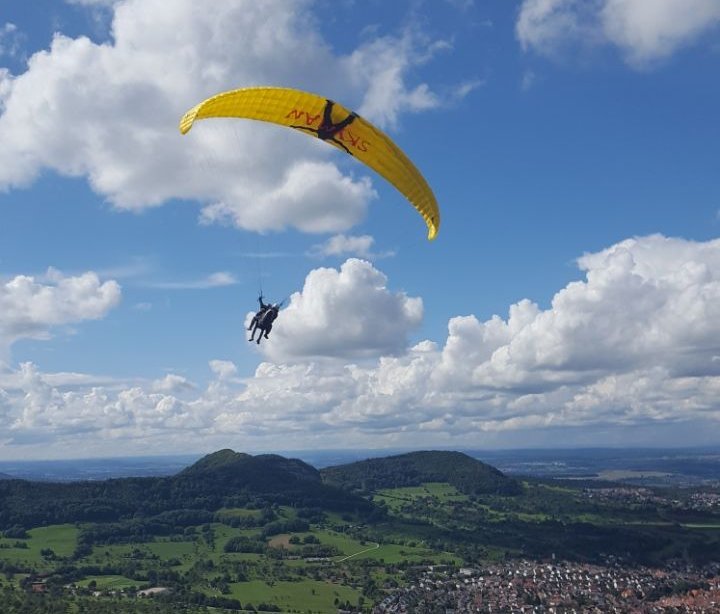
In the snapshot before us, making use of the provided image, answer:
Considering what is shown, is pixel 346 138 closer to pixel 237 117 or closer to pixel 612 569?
pixel 237 117

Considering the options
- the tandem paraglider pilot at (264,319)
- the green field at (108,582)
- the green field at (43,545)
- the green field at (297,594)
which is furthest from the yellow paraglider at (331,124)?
the green field at (43,545)

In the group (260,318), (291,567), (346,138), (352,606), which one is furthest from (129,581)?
(346,138)

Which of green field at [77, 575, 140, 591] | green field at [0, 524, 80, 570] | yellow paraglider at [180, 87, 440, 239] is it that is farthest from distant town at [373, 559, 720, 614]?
yellow paraglider at [180, 87, 440, 239]

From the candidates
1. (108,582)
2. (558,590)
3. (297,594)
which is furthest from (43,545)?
(558,590)

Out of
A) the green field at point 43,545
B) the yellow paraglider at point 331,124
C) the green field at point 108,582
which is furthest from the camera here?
the green field at point 43,545

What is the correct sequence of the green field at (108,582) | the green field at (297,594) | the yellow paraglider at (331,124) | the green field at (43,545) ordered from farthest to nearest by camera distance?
1. the green field at (43,545)
2. the green field at (108,582)
3. the green field at (297,594)
4. the yellow paraglider at (331,124)

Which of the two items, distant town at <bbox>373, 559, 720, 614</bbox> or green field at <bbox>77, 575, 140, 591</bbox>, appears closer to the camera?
distant town at <bbox>373, 559, 720, 614</bbox>

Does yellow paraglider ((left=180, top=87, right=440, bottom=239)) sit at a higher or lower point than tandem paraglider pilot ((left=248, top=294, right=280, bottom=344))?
higher

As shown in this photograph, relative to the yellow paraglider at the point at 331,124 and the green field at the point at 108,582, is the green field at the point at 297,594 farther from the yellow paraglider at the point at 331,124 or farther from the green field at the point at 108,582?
the yellow paraglider at the point at 331,124

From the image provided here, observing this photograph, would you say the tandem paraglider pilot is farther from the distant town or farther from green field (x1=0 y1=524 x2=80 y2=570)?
green field (x1=0 y1=524 x2=80 y2=570)
